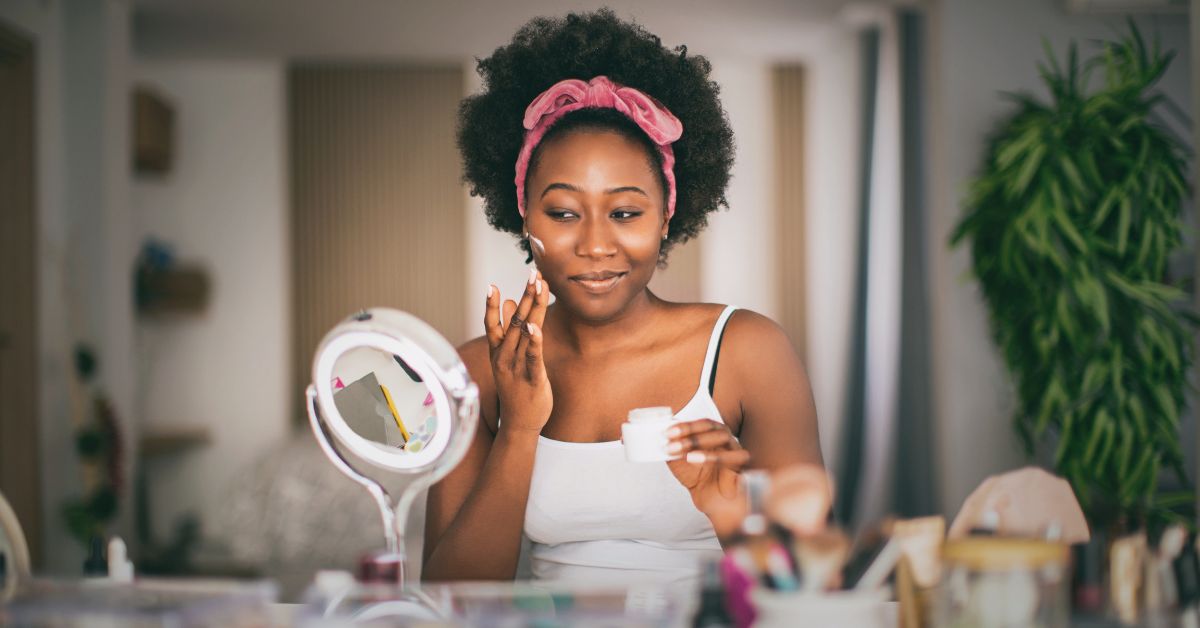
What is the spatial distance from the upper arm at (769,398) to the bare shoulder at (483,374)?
1.11 feet

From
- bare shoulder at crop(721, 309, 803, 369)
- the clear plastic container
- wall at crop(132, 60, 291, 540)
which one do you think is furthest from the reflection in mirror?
wall at crop(132, 60, 291, 540)

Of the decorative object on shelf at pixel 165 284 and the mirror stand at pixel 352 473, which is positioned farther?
the decorative object on shelf at pixel 165 284

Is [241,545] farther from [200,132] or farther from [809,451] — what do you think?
[809,451]

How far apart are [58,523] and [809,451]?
2.60 meters

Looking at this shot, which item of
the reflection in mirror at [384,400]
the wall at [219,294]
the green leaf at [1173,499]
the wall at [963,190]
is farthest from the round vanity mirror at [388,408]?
the wall at [219,294]

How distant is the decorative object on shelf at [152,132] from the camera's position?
3.39 metres

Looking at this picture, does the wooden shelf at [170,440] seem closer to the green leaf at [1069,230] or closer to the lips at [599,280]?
the lips at [599,280]

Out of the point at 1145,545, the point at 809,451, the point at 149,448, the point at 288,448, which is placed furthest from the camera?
the point at 149,448

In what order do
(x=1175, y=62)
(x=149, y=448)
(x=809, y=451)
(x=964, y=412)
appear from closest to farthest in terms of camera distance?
(x=809, y=451)
(x=1175, y=62)
(x=964, y=412)
(x=149, y=448)

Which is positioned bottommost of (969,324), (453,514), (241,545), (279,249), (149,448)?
(241,545)

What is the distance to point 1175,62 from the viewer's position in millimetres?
2252

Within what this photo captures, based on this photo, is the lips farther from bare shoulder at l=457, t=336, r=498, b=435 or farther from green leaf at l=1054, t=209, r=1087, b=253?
green leaf at l=1054, t=209, r=1087, b=253

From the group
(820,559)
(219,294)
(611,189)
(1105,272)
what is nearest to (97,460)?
(219,294)

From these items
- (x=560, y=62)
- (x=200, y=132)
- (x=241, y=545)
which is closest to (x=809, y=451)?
(x=560, y=62)
